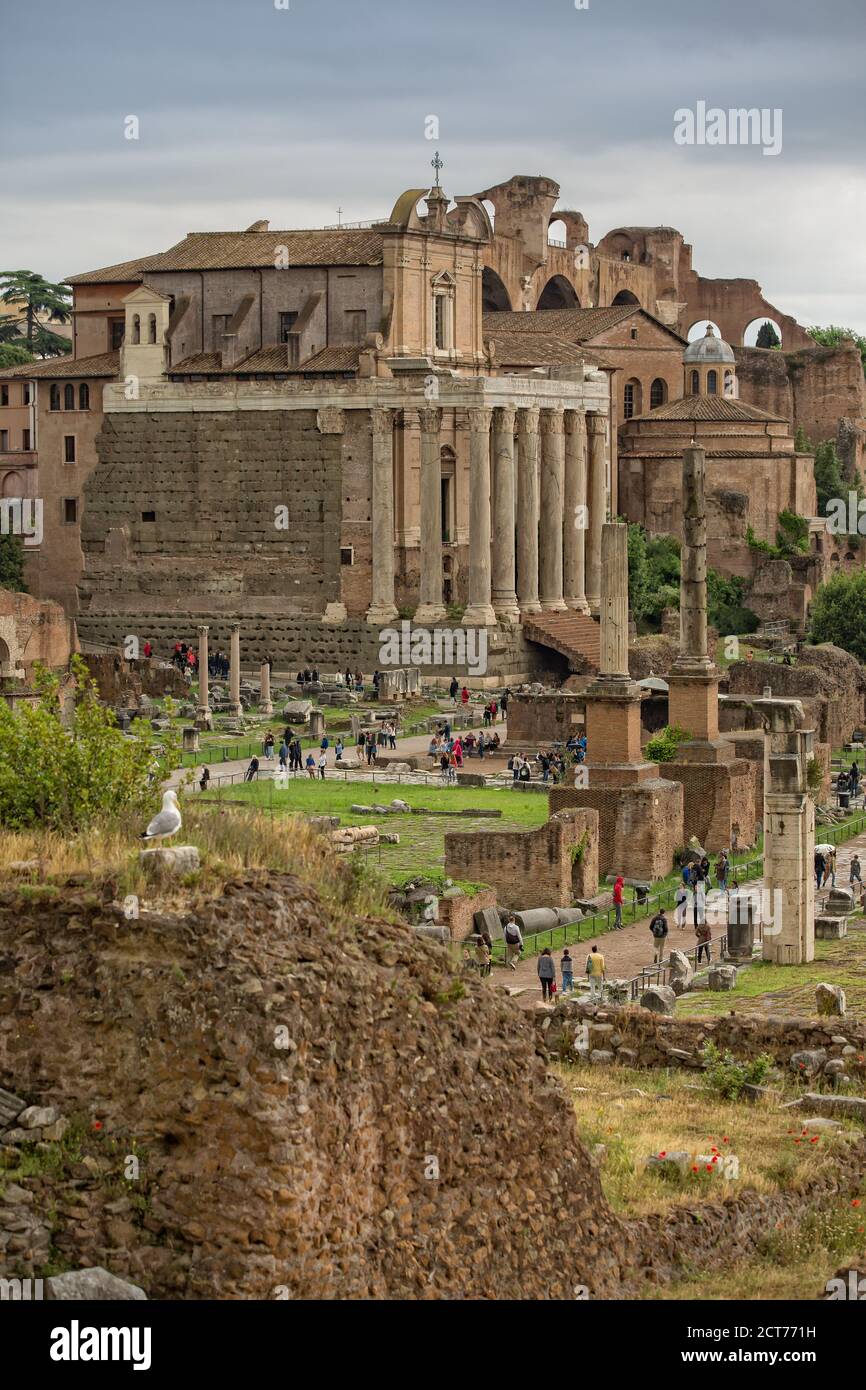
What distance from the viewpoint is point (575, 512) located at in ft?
247

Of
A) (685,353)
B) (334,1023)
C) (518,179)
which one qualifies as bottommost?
(334,1023)

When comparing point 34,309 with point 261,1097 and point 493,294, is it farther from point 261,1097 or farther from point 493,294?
point 261,1097

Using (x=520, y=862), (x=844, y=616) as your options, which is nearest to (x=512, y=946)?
(x=520, y=862)

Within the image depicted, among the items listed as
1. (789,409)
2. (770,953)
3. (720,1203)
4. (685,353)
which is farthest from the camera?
(789,409)

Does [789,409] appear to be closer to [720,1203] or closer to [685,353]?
[685,353]

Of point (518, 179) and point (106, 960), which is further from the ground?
point (518, 179)

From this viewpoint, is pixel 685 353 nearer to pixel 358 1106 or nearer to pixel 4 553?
pixel 4 553

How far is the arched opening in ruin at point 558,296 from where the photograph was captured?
98.1 metres

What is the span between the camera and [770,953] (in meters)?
32.2

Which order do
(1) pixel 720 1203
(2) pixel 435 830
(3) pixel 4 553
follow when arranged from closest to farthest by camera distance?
(1) pixel 720 1203
(2) pixel 435 830
(3) pixel 4 553

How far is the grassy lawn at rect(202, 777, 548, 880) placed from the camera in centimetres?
3898

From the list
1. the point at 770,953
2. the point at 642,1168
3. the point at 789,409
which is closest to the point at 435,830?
the point at 770,953

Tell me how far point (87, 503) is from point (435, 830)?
121 feet

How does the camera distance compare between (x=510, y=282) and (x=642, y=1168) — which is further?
(x=510, y=282)
